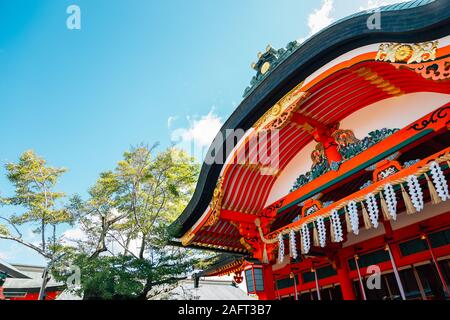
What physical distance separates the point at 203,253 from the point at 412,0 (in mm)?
8832

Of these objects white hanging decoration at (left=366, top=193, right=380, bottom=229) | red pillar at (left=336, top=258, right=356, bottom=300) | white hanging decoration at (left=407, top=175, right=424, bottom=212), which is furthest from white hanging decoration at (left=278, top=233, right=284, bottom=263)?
A: white hanging decoration at (left=407, top=175, right=424, bottom=212)

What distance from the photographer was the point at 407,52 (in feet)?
12.8

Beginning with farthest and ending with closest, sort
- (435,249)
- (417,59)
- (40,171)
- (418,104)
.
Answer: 1. (40,171)
2. (435,249)
3. (418,104)
4. (417,59)

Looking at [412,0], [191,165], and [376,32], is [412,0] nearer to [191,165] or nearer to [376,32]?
[376,32]

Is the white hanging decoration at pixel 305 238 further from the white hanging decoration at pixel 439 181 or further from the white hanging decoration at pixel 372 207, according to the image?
the white hanging decoration at pixel 439 181

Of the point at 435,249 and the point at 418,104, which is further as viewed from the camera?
the point at 435,249

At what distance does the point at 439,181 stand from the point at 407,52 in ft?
6.29

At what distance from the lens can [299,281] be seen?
27.7 feet

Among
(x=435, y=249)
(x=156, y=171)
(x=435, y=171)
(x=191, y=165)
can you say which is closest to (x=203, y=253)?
(x=156, y=171)

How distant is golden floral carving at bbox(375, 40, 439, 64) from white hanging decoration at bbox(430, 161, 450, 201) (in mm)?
1531

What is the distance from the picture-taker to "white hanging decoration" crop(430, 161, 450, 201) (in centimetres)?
374

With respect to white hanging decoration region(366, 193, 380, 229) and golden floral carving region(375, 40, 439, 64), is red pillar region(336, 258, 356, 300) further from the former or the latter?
golden floral carving region(375, 40, 439, 64)

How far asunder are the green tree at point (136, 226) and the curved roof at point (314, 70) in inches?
44.7

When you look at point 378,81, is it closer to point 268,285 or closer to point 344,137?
point 344,137
